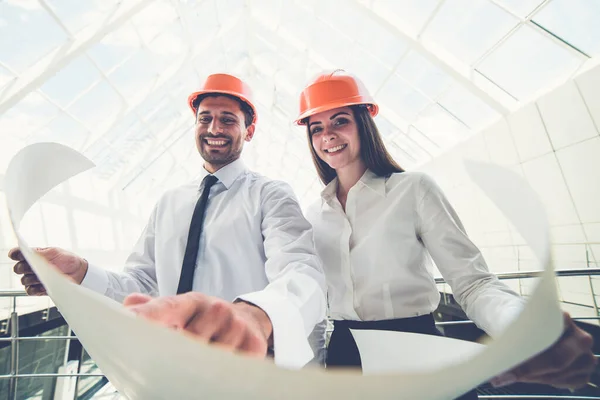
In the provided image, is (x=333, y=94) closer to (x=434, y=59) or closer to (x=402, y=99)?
(x=434, y=59)

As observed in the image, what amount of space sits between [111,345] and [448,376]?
0.31 metres

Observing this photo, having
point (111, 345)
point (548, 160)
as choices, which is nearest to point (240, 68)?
point (548, 160)

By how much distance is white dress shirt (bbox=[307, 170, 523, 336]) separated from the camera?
1337 mm

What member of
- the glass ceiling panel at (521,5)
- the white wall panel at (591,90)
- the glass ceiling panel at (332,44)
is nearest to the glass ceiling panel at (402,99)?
the glass ceiling panel at (332,44)

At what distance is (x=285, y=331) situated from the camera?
581 millimetres

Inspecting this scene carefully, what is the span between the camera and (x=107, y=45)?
757 centimetres

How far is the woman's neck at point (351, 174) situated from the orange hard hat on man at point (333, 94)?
310mm

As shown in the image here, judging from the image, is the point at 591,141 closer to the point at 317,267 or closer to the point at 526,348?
the point at 317,267

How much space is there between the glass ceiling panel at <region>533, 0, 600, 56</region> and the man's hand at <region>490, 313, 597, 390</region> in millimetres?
5898

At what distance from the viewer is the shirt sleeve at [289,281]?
1.90ft

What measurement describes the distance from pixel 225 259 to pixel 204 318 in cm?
100

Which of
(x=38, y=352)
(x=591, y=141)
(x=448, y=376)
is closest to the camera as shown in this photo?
(x=448, y=376)

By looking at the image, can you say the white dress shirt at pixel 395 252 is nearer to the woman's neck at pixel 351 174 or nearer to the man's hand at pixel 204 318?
the woman's neck at pixel 351 174

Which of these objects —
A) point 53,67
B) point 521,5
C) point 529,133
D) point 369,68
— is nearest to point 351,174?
point 521,5
